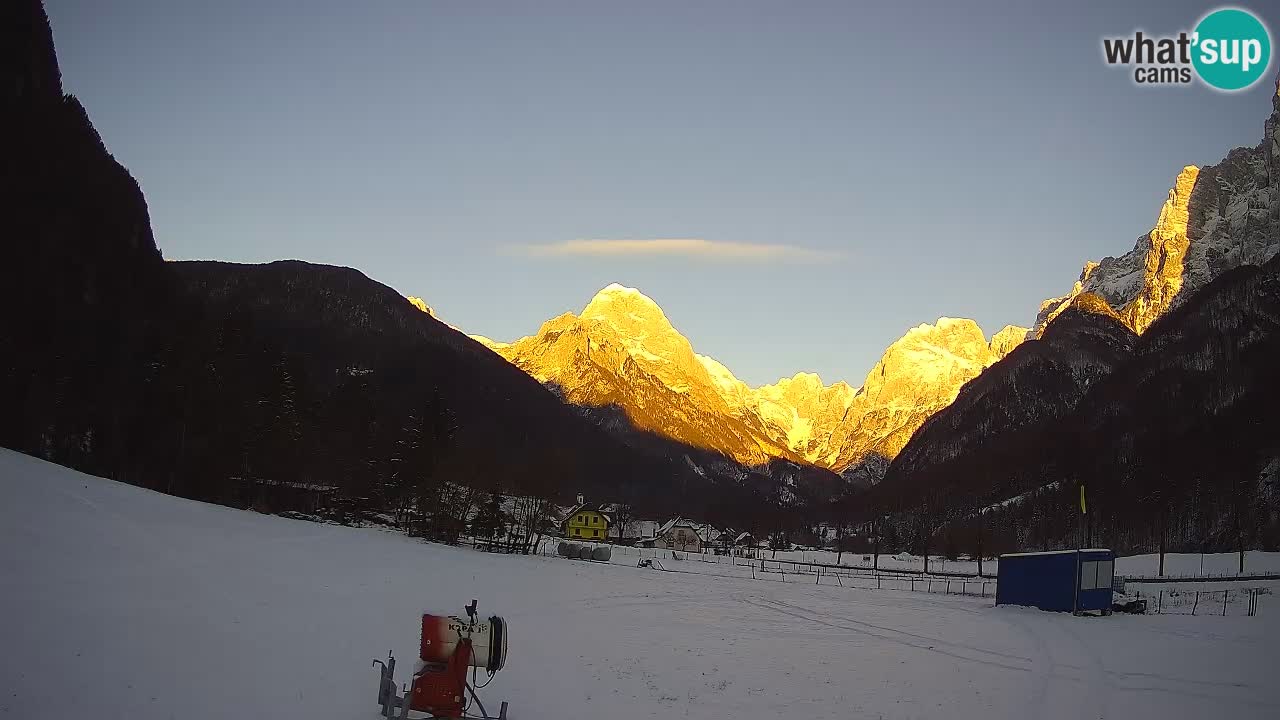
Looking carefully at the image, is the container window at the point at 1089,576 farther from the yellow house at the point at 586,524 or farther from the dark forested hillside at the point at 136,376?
the yellow house at the point at 586,524

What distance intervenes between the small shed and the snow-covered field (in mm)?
2957

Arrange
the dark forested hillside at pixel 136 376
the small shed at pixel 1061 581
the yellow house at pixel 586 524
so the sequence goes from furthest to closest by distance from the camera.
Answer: the yellow house at pixel 586 524, the dark forested hillside at pixel 136 376, the small shed at pixel 1061 581

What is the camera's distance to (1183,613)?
162 ft

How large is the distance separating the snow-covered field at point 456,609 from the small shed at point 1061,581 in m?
2.96

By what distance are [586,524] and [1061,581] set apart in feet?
322

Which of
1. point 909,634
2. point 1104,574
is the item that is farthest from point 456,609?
point 1104,574

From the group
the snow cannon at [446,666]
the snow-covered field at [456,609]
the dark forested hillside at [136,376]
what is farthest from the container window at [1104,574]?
the dark forested hillside at [136,376]

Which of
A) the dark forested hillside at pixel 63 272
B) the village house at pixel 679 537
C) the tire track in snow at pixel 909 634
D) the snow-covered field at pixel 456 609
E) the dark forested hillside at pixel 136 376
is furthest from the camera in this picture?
the village house at pixel 679 537

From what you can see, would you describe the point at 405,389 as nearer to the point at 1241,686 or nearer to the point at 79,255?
the point at 79,255

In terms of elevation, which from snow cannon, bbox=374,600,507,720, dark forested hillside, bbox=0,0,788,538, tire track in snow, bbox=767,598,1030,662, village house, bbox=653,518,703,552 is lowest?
village house, bbox=653,518,703,552

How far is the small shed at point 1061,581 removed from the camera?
1897 inches

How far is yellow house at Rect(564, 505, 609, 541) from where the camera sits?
140375 mm

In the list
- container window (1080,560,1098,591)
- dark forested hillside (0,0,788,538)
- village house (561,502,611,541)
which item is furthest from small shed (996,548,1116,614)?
village house (561,502,611,541)

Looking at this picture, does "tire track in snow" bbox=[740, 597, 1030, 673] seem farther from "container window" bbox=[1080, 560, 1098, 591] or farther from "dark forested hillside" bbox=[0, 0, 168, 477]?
"dark forested hillside" bbox=[0, 0, 168, 477]
